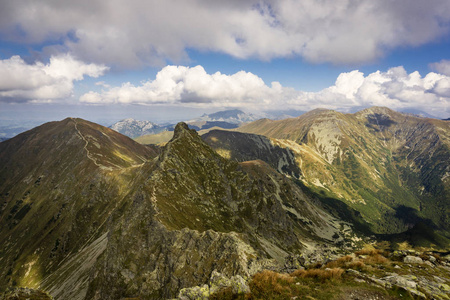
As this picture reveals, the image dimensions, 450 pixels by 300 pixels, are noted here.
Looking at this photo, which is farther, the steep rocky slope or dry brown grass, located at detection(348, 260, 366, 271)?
the steep rocky slope

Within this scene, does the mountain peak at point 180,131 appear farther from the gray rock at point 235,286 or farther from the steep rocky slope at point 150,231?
the gray rock at point 235,286

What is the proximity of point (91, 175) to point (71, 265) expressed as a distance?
8726 cm

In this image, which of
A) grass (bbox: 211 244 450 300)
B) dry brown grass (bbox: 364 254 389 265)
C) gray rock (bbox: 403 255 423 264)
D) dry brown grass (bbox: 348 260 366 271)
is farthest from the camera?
gray rock (bbox: 403 255 423 264)

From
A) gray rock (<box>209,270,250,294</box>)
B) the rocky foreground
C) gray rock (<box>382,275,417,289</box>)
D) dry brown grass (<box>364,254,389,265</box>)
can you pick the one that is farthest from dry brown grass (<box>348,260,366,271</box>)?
gray rock (<box>209,270,250,294</box>)

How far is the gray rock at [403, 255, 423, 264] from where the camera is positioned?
1282 inches

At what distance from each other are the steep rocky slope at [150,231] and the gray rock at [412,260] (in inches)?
1402

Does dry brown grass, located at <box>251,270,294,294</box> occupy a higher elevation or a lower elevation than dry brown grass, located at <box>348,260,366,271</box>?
higher

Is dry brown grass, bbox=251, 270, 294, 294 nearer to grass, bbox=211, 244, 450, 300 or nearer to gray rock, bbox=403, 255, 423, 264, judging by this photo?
grass, bbox=211, 244, 450, 300

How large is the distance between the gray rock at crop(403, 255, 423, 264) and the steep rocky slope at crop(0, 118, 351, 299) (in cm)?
3560

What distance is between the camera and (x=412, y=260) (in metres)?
33.0

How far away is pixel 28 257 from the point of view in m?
156

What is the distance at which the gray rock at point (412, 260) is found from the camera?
32562 millimetres

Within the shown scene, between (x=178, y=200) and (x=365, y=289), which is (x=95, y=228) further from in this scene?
(x=365, y=289)

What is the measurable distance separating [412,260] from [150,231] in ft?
234
